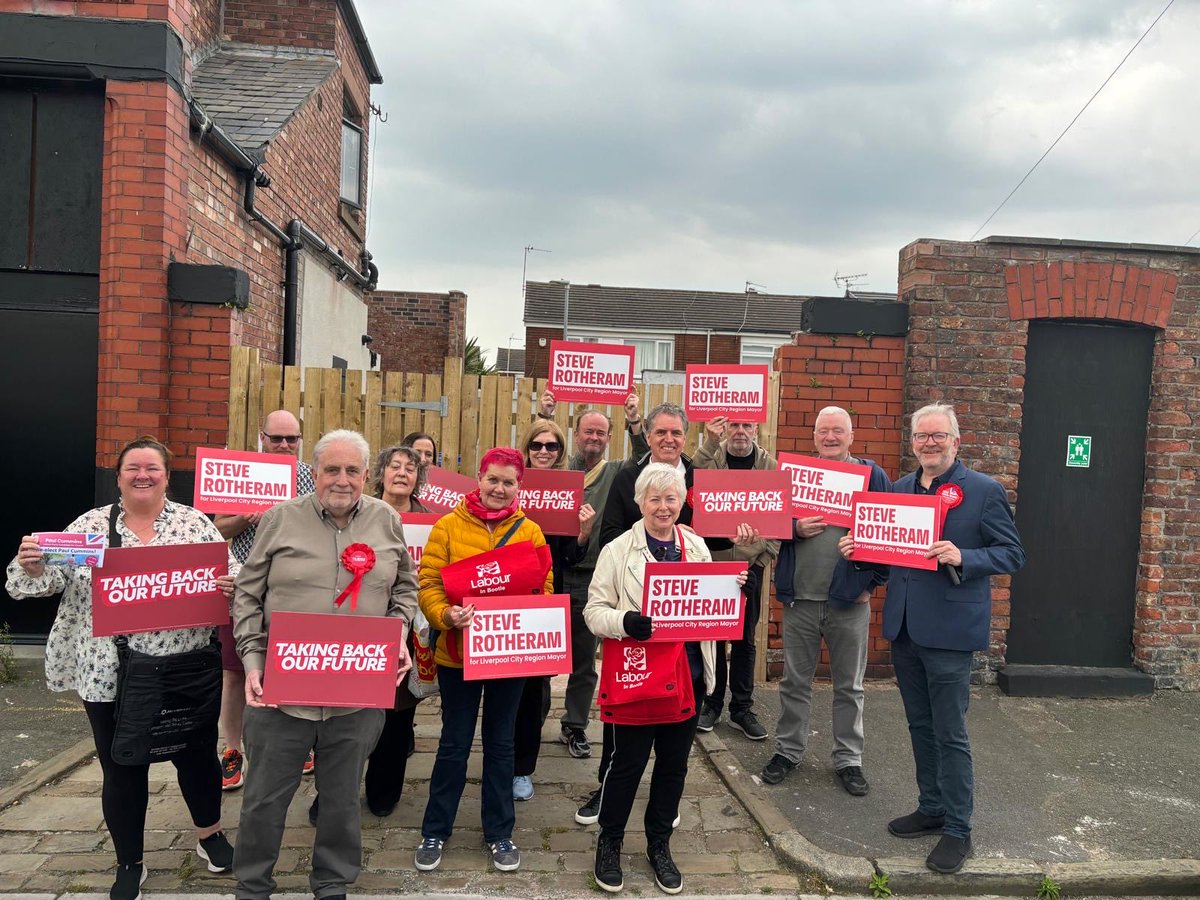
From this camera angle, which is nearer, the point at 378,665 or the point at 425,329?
the point at 378,665

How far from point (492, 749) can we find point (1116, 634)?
5235 millimetres

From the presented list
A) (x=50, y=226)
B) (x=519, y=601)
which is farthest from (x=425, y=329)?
(x=519, y=601)

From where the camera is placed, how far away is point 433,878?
12.0ft

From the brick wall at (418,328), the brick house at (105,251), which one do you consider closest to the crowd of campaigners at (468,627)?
the brick house at (105,251)

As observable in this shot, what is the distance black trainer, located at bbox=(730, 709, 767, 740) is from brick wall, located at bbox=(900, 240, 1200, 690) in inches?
86.7

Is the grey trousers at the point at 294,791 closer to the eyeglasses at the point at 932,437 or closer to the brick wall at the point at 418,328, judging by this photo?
the eyeglasses at the point at 932,437

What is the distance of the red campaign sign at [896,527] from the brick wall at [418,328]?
15379mm

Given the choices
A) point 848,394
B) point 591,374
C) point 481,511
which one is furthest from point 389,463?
point 848,394

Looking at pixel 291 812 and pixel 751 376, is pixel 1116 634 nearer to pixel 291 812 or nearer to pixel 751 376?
pixel 751 376

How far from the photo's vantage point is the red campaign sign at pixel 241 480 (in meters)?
4.38

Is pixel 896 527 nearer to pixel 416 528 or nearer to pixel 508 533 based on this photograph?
pixel 508 533

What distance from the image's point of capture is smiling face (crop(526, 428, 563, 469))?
470 centimetres

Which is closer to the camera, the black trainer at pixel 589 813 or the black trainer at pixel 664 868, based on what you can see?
the black trainer at pixel 664 868

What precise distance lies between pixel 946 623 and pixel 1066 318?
11.8 feet
